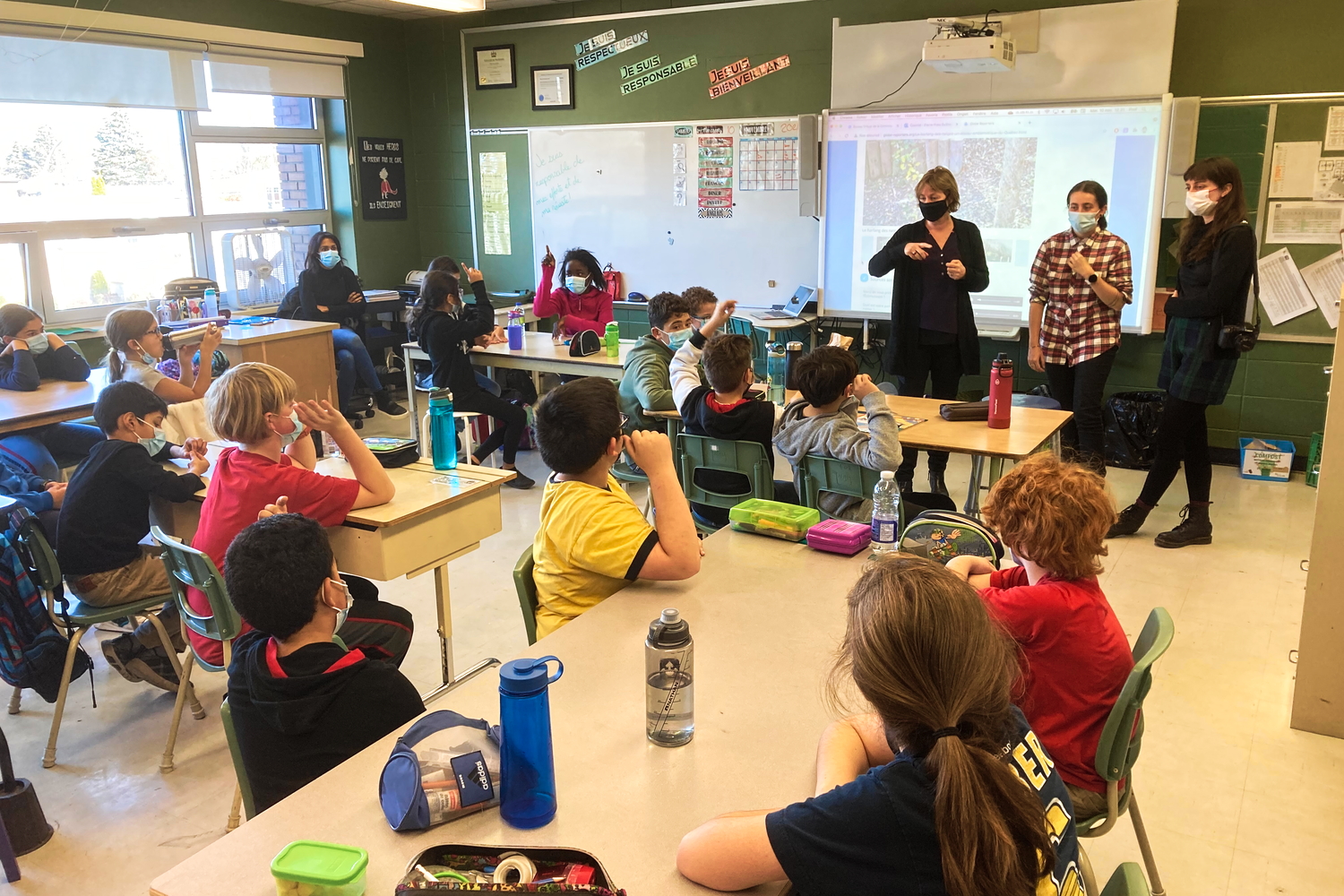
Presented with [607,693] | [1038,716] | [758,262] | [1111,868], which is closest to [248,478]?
[607,693]

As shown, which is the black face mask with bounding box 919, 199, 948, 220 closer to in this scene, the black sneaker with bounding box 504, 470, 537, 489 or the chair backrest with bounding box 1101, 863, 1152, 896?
the black sneaker with bounding box 504, 470, 537, 489

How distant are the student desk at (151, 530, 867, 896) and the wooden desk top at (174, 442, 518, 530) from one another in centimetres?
86

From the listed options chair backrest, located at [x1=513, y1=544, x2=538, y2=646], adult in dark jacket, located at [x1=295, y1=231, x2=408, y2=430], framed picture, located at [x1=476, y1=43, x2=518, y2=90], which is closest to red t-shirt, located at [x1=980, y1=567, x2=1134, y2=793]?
chair backrest, located at [x1=513, y1=544, x2=538, y2=646]

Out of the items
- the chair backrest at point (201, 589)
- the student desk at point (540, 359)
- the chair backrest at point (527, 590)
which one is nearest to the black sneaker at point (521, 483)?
the student desk at point (540, 359)

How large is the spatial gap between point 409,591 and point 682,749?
2842 mm

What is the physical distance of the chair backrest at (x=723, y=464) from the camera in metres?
3.46

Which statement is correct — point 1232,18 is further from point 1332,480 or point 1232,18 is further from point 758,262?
point 1332,480

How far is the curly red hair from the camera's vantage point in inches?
68.2

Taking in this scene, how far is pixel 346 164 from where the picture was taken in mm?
7801

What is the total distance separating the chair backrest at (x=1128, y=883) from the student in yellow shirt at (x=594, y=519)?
3.40 feet

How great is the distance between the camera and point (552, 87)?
24.6 feet

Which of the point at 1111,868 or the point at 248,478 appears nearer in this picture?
the point at 1111,868

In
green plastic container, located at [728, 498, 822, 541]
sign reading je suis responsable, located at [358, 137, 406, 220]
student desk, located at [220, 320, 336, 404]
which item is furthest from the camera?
sign reading je suis responsable, located at [358, 137, 406, 220]

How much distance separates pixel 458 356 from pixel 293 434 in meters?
2.54
